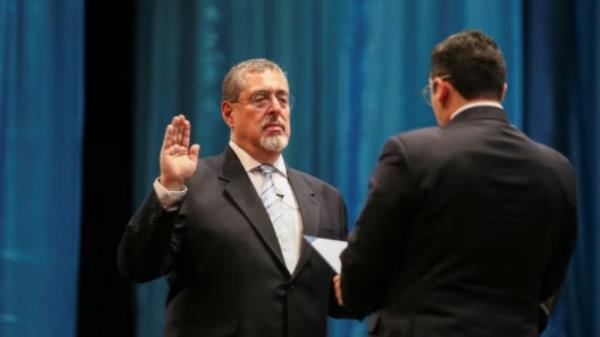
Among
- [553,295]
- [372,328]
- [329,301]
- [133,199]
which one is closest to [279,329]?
Result: [329,301]

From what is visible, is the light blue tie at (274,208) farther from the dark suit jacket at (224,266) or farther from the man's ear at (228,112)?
the man's ear at (228,112)

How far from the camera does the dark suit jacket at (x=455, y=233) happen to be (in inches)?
75.2

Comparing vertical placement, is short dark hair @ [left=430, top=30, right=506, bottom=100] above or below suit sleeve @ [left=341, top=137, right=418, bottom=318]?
above

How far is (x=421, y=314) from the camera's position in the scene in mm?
1920

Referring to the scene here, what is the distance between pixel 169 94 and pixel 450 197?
267 centimetres

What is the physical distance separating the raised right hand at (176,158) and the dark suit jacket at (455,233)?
27.2 inches

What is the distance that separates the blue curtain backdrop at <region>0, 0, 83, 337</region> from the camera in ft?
12.9

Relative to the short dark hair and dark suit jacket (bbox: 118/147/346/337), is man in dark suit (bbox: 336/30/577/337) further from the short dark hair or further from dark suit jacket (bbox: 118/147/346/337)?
dark suit jacket (bbox: 118/147/346/337)

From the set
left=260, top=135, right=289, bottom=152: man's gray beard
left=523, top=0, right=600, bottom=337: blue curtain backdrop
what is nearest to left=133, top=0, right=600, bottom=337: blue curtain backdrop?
left=523, top=0, right=600, bottom=337: blue curtain backdrop

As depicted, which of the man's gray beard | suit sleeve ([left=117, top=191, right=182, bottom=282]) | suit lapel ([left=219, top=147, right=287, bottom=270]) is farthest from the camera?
the man's gray beard

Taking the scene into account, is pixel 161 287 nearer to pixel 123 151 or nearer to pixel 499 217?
pixel 123 151

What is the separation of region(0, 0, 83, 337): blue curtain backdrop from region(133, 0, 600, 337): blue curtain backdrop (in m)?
0.47

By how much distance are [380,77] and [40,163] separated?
150 cm

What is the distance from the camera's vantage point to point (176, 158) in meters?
2.52
